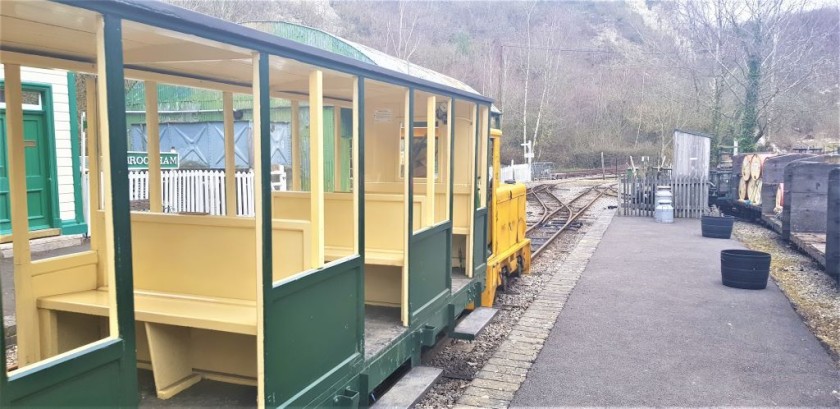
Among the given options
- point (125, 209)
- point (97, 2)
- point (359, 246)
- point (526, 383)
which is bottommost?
Result: point (526, 383)

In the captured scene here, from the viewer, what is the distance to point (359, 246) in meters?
4.04

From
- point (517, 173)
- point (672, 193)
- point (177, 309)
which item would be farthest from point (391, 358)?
point (517, 173)

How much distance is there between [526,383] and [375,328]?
1.37 m

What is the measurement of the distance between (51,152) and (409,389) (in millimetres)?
8375

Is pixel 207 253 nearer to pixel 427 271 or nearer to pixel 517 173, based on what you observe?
pixel 427 271

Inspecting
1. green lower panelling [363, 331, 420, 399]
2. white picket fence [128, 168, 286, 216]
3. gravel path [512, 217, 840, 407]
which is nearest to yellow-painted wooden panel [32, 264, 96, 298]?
green lower panelling [363, 331, 420, 399]

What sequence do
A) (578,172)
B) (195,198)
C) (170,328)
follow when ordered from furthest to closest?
(578,172) → (195,198) → (170,328)

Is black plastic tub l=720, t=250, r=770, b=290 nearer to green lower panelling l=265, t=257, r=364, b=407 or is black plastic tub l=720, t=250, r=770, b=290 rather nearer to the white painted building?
green lower panelling l=265, t=257, r=364, b=407

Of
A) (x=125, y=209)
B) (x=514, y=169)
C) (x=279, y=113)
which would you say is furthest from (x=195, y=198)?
(x=514, y=169)

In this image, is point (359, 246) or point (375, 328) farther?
point (375, 328)

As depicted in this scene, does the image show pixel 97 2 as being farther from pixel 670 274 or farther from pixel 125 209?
pixel 670 274

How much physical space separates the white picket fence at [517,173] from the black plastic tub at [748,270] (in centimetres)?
2377

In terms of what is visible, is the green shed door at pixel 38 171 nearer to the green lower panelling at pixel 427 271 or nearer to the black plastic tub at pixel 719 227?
the green lower panelling at pixel 427 271

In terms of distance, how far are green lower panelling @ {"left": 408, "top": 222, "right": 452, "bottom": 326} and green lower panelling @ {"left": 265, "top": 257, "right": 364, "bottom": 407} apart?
2.97 ft
